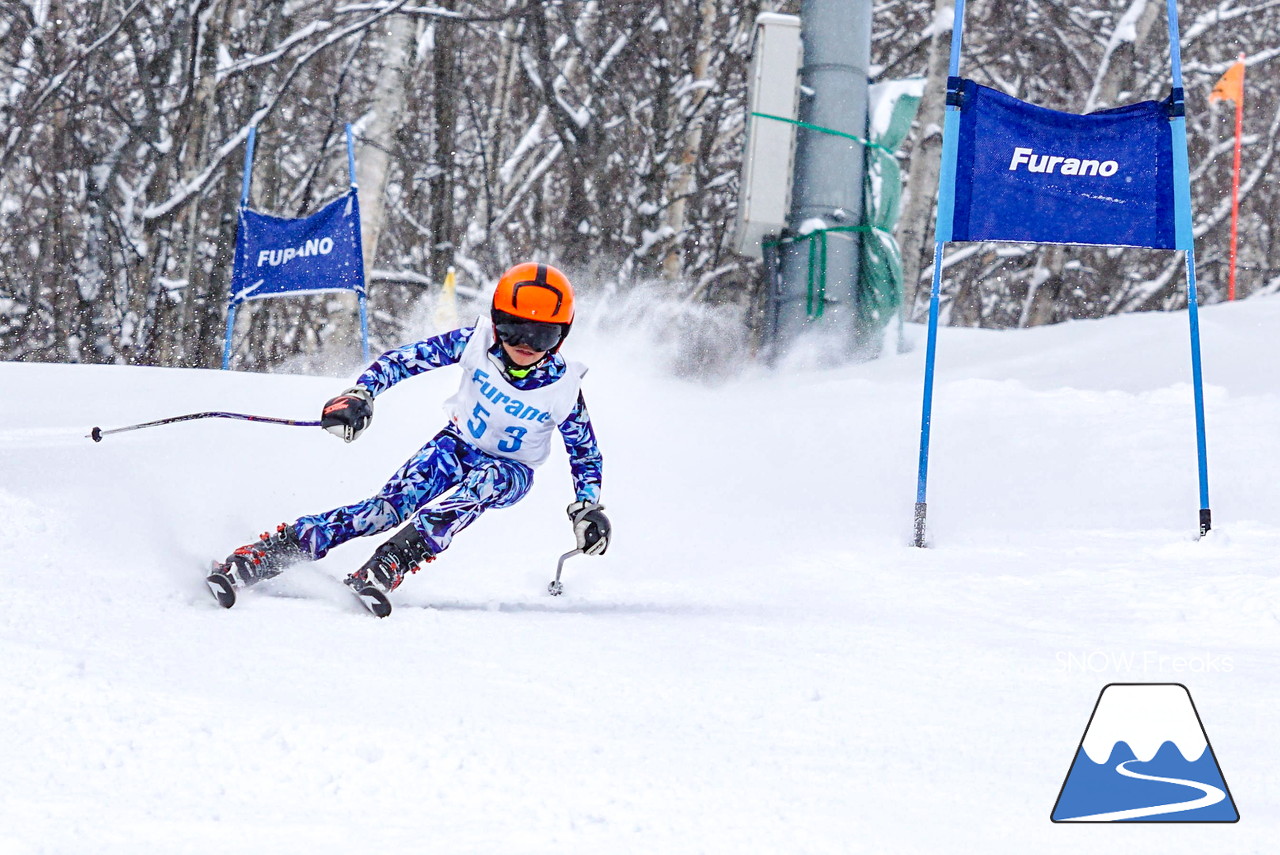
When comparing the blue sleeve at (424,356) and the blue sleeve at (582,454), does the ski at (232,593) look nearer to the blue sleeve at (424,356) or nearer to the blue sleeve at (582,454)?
A: the blue sleeve at (424,356)

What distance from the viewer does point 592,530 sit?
449 centimetres

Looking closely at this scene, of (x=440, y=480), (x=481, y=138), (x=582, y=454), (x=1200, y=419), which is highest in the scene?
(x=481, y=138)

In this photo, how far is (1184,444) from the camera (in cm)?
660

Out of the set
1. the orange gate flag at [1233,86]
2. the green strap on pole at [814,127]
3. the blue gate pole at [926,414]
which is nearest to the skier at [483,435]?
the blue gate pole at [926,414]

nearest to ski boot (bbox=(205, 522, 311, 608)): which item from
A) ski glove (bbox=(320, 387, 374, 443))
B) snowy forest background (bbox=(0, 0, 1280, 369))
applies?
ski glove (bbox=(320, 387, 374, 443))

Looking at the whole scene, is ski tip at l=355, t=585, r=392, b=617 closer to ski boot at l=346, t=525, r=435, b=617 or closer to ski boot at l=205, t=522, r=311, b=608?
ski boot at l=346, t=525, r=435, b=617

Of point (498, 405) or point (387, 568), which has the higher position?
point (498, 405)

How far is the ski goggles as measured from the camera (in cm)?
438

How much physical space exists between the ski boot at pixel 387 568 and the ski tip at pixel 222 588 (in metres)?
0.37

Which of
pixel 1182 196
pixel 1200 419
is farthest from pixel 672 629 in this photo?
pixel 1182 196

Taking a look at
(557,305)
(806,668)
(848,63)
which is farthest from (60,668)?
(848,63)

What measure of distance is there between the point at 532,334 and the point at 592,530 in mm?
712

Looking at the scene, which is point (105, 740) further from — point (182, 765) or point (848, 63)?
point (848, 63)

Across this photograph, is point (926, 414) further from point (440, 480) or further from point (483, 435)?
point (440, 480)
